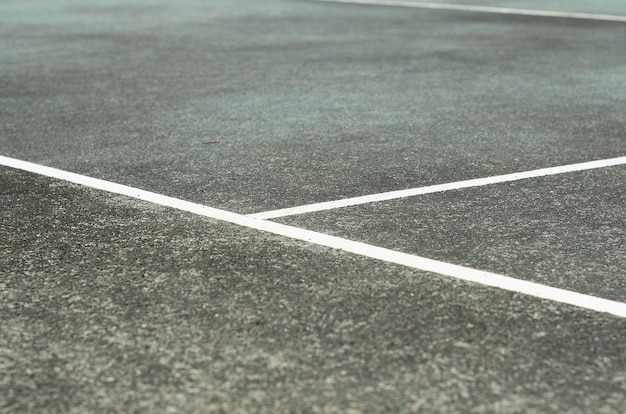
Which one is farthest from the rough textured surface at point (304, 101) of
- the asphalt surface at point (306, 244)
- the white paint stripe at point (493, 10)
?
the white paint stripe at point (493, 10)

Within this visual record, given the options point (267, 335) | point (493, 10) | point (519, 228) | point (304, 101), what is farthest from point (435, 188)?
point (493, 10)

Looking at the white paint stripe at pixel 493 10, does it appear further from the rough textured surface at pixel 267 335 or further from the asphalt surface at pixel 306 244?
the rough textured surface at pixel 267 335

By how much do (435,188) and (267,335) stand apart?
2295 millimetres

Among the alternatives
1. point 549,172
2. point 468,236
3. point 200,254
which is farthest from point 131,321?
point 549,172

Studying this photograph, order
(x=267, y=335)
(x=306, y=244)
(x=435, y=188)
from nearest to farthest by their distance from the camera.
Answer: (x=267, y=335), (x=306, y=244), (x=435, y=188)

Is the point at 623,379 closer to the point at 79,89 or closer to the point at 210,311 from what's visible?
the point at 210,311

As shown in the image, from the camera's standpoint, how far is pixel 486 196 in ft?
18.4

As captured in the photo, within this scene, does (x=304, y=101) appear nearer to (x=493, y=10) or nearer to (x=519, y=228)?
(x=519, y=228)

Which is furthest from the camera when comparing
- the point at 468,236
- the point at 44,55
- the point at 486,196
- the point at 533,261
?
the point at 44,55

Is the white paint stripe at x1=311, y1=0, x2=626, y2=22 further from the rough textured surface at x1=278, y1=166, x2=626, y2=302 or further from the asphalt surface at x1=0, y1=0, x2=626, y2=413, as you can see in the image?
the rough textured surface at x1=278, y1=166, x2=626, y2=302

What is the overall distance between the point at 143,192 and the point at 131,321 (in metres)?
1.93

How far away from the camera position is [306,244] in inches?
188

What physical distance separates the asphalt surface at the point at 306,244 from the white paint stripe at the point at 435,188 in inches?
4.0

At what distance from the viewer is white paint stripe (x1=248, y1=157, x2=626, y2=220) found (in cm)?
534
